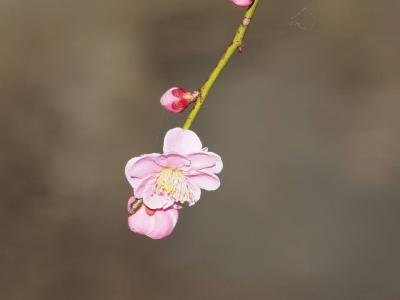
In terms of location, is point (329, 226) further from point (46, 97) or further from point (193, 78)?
point (46, 97)

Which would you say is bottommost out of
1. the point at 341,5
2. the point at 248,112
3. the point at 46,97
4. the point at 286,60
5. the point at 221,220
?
the point at 221,220

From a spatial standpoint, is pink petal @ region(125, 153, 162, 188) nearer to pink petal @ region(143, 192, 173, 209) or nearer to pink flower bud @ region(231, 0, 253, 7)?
pink petal @ region(143, 192, 173, 209)

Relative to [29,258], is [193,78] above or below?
above

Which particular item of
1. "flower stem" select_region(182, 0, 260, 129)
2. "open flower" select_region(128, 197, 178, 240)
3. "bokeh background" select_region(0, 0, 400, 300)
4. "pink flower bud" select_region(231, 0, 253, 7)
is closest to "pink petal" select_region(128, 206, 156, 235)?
"open flower" select_region(128, 197, 178, 240)

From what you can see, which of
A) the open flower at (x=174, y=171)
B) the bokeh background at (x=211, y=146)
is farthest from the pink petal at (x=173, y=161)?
the bokeh background at (x=211, y=146)

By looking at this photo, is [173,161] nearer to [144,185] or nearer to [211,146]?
[144,185]

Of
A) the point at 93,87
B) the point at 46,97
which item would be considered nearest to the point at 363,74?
the point at 93,87

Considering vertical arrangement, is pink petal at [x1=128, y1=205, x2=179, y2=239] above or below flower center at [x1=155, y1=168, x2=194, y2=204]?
below
